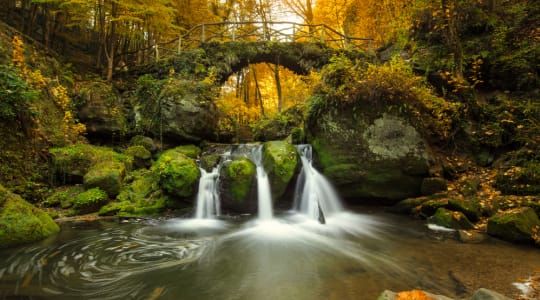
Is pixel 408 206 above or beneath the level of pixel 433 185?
beneath

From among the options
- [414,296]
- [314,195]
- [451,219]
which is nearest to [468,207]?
[451,219]

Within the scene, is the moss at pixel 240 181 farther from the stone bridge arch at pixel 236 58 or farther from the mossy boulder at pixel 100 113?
the stone bridge arch at pixel 236 58

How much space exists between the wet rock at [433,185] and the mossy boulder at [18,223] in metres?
8.65

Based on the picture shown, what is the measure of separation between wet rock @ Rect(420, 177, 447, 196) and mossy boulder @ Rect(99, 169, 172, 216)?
279 inches

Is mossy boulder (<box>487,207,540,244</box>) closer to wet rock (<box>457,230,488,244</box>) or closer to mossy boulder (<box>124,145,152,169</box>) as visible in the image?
wet rock (<box>457,230,488,244</box>)

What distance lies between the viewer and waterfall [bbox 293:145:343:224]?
7.26m

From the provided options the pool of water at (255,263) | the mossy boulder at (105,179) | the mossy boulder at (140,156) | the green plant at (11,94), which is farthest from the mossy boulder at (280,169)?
the green plant at (11,94)

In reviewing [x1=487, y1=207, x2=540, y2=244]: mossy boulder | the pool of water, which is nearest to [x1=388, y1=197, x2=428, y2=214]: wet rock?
the pool of water

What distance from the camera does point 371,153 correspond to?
715cm

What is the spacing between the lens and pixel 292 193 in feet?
25.1

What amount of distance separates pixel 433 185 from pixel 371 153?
1.71 metres

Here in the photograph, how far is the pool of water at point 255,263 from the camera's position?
3162mm

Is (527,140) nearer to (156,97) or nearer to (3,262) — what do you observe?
(3,262)

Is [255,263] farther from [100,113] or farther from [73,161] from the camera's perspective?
[100,113]
